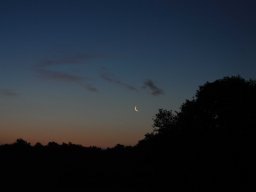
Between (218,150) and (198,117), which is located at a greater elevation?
(198,117)

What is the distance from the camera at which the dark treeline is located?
60.2 metres

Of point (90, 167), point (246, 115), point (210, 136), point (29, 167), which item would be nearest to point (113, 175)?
point (90, 167)

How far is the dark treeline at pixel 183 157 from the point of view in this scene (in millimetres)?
60219

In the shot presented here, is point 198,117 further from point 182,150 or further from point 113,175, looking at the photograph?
point 113,175

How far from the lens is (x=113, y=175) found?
7469 cm

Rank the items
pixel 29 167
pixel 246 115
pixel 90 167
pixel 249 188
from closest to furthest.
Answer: pixel 249 188 → pixel 246 115 → pixel 29 167 → pixel 90 167

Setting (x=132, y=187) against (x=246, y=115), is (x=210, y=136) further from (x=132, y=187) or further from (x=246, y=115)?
(x=132, y=187)

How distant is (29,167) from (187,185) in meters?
27.6

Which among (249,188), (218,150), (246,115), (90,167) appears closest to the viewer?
(249,188)

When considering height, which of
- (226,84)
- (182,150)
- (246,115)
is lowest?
(182,150)

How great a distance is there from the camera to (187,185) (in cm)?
5994

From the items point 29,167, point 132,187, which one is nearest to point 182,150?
point 132,187

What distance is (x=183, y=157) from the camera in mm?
63656

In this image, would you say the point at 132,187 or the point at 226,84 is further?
the point at 226,84
